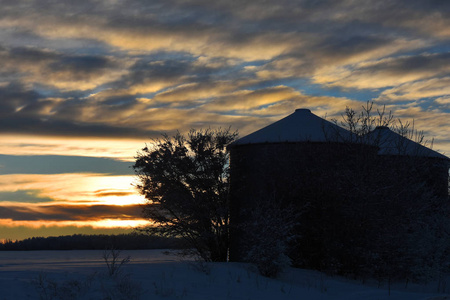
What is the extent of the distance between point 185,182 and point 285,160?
201 inches

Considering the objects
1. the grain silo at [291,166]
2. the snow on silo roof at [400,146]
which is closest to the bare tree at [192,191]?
the grain silo at [291,166]

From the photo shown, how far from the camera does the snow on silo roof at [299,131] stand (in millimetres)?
24656

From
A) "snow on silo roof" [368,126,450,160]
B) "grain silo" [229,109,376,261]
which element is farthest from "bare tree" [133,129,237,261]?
"snow on silo roof" [368,126,450,160]

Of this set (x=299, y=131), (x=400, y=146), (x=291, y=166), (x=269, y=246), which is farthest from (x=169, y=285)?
(x=400, y=146)

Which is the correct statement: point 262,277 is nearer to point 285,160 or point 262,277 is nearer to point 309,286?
point 309,286

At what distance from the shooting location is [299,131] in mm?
25516

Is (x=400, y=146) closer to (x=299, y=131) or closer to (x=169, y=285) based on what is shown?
(x=299, y=131)

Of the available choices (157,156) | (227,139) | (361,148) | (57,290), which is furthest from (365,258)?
(57,290)

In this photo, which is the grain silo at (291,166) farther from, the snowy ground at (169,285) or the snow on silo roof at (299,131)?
the snowy ground at (169,285)

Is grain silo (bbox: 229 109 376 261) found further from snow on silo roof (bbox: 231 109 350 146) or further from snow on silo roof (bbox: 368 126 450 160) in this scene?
snow on silo roof (bbox: 368 126 450 160)

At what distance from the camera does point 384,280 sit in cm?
2248

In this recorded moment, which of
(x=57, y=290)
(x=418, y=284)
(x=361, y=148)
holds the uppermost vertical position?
(x=361, y=148)

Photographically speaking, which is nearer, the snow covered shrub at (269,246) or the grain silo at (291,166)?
the snow covered shrub at (269,246)

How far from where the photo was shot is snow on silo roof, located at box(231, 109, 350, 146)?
24.7 metres
